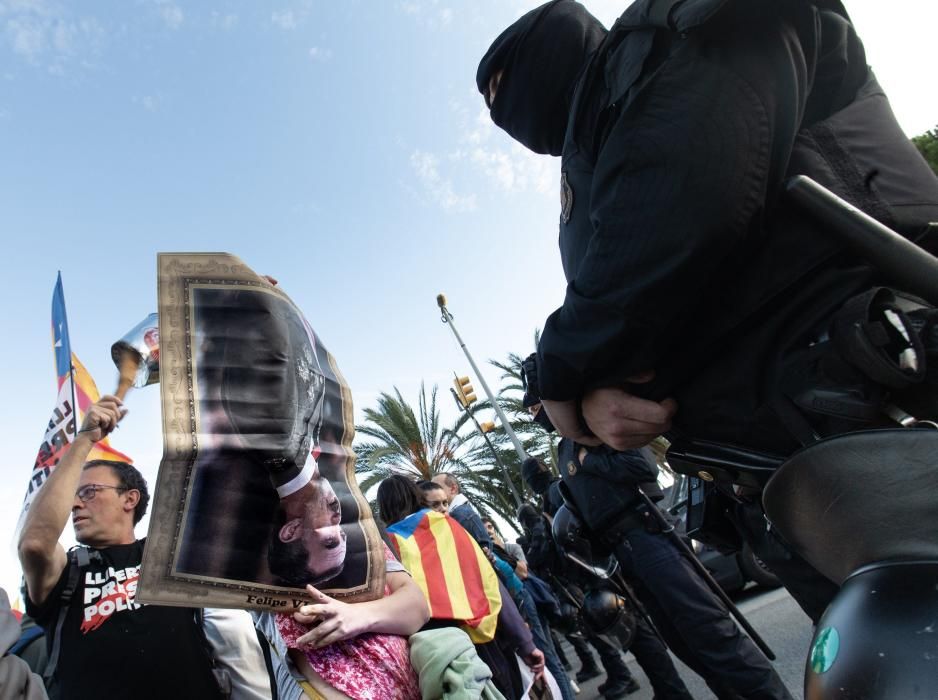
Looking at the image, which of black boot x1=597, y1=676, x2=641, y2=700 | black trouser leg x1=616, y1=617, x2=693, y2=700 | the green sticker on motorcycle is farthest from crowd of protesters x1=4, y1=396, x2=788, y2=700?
black boot x1=597, y1=676, x2=641, y2=700

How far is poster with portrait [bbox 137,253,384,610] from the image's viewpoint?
1386 mm

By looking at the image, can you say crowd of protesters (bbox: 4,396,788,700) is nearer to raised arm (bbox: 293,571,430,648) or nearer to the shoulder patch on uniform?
raised arm (bbox: 293,571,430,648)

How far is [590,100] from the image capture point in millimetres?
1254

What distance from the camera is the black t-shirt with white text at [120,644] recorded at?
230 centimetres

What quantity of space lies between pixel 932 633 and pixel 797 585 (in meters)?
0.78

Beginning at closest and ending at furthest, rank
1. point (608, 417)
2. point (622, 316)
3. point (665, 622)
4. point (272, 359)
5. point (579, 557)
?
point (622, 316), point (608, 417), point (272, 359), point (665, 622), point (579, 557)

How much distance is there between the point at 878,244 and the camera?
0.89m

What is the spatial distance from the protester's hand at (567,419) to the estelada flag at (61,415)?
2.21 metres

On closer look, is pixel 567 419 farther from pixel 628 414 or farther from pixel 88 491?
pixel 88 491

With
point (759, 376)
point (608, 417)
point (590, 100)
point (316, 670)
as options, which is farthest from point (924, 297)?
point (316, 670)

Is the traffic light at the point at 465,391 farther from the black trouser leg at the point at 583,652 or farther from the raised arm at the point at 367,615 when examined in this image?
the raised arm at the point at 367,615

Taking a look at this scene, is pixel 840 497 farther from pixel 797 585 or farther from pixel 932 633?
pixel 797 585

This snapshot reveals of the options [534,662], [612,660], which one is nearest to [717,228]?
[534,662]

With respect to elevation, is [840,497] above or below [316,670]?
above
